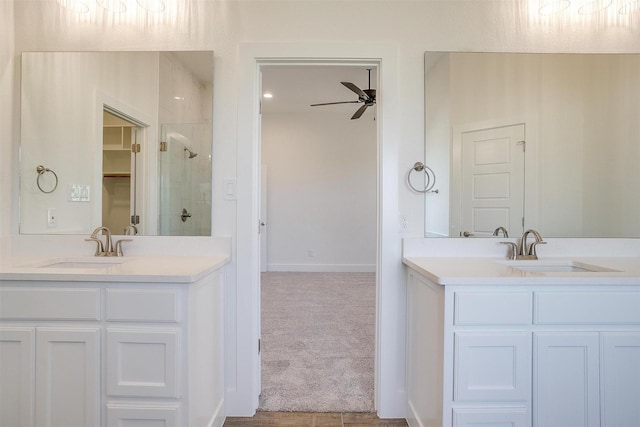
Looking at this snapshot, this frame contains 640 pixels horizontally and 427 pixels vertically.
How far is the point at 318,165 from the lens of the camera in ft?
18.7

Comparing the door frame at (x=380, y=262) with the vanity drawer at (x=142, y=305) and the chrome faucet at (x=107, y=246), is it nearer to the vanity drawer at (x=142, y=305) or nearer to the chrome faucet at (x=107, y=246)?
the vanity drawer at (x=142, y=305)

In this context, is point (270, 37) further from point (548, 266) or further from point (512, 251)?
point (548, 266)

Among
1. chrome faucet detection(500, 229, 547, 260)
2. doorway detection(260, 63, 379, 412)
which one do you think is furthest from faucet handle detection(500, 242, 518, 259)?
doorway detection(260, 63, 379, 412)

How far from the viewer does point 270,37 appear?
5.95 ft

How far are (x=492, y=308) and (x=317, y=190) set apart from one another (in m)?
4.52

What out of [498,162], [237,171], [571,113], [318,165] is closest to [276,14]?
[237,171]

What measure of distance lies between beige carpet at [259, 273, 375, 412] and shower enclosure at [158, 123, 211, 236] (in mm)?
1128

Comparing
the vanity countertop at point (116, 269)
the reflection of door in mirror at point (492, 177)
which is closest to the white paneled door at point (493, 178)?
the reflection of door in mirror at point (492, 177)

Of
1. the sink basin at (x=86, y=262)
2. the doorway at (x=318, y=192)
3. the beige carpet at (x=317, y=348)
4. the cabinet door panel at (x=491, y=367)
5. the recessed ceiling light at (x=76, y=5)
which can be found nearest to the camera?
the cabinet door panel at (x=491, y=367)

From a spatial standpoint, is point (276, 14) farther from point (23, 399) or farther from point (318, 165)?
point (318, 165)

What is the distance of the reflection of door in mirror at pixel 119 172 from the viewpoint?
1.83 meters

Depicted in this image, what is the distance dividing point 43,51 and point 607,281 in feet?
9.62

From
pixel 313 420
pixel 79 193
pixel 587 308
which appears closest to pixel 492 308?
pixel 587 308

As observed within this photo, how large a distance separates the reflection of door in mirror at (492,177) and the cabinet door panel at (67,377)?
6.19ft
